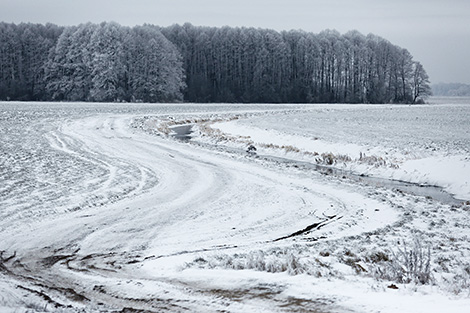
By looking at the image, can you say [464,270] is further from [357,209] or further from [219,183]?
[219,183]

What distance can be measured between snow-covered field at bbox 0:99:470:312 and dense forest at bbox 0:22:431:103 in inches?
2689

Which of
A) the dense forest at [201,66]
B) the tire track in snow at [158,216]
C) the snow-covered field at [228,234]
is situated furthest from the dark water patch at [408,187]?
the dense forest at [201,66]

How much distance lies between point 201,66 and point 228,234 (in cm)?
10019

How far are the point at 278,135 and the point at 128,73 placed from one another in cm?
6273

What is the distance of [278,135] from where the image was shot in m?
28.4

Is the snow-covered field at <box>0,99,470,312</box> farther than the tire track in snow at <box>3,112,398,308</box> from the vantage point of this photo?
No

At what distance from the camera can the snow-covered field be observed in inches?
194

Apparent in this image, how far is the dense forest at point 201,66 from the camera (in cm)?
8450

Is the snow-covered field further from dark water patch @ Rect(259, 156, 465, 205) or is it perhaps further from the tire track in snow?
dark water patch @ Rect(259, 156, 465, 205)

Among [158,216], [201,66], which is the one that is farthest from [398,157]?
[201,66]

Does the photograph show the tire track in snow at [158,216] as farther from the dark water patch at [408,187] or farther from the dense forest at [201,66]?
the dense forest at [201,66]

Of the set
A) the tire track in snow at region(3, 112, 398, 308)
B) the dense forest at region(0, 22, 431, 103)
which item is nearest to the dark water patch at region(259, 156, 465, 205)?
the tire track in snow at region(3, 112, 398, 308)

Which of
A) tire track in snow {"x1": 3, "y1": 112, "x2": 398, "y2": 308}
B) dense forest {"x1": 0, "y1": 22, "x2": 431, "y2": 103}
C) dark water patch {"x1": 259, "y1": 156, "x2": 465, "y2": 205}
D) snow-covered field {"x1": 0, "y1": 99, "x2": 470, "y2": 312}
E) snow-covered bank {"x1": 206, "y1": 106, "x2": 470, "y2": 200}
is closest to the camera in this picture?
snow-covered field {"x1": 0, "y1": 99, "x2": 470, "y2": 312}

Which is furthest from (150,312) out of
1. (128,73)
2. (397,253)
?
(128,73)
